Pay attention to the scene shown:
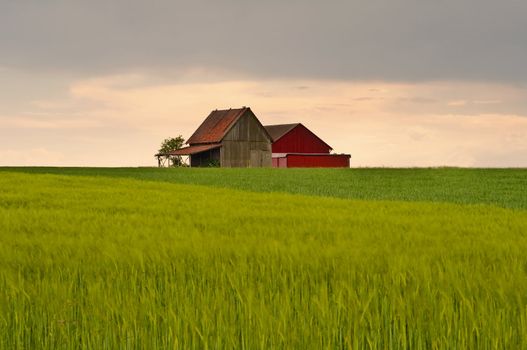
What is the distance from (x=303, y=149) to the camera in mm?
82438

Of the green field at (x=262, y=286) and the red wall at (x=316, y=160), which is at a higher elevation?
the red wall at (x=316, y=160)

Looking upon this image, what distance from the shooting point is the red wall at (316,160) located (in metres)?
77.6

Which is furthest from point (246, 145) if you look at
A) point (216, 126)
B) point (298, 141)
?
point (298, 141)

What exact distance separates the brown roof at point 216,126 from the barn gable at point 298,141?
9242mm

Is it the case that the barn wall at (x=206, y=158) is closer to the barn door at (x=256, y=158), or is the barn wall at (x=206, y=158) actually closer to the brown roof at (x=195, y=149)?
the brown roof at (x=195, y=149)

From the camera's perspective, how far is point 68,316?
4.16 metres

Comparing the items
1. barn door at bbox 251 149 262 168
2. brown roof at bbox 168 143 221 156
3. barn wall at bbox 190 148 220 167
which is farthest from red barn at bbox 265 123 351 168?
brown roof at bbox 168 143 221 156

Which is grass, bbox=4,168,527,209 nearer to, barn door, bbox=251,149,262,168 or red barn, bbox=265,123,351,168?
barn door, bbox=251,149,262,168

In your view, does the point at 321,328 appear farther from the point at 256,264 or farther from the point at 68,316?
the point at 256,264

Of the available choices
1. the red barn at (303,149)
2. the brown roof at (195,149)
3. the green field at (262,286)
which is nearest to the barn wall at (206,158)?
the brown roof at (195,149)

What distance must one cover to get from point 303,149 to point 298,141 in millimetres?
1215

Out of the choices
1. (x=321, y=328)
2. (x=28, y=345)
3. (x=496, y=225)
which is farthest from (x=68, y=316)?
(x=496, y=225)

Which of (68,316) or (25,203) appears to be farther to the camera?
(25,203)

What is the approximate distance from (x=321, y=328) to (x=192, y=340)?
77 cm
